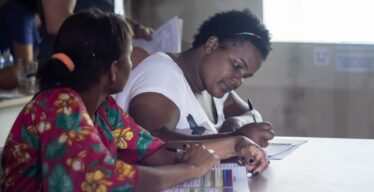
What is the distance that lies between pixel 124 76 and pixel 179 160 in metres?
0.30

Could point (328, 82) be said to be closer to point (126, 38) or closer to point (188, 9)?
point (188, 9)

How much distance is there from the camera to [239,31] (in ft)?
6.39

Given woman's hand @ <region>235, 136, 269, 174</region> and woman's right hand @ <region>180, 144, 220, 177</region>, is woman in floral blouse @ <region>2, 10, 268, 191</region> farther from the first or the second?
woman's hand @ <region>235, 136, 269, 174</region>

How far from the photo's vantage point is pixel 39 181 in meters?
1.25

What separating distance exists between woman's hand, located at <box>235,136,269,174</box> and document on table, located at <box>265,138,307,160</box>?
137mm

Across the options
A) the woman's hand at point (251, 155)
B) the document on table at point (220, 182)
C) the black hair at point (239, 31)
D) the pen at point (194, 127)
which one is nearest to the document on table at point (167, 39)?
the black hair at point (239, 31)

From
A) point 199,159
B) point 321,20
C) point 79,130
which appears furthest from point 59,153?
point 321,20

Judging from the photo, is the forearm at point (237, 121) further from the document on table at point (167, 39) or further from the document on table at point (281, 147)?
the document on table at point (167, 39)

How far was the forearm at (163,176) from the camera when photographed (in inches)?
49.3

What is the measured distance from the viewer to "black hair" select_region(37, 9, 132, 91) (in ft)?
4.14

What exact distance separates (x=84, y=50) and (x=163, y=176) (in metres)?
0.32

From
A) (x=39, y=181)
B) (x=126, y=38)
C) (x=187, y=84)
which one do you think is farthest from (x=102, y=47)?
(x=187, y=84)

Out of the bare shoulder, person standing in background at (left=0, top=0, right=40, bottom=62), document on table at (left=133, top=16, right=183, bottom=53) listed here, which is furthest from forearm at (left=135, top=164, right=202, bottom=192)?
person standing in background at (left=0, top=0, right=40, bottom=62)

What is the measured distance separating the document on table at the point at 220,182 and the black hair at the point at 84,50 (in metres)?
0.32
